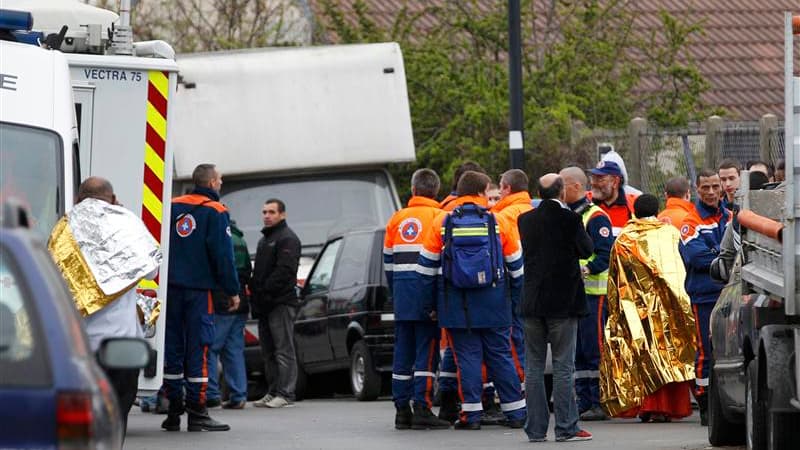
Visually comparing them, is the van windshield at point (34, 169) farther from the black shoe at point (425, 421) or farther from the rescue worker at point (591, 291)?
the rescue worker at point (591, 291)

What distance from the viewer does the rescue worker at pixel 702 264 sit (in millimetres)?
13906

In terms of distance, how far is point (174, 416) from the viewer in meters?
14.3

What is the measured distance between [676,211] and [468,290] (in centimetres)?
230

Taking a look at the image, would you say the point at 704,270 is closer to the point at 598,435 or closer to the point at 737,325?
the point at 598,435

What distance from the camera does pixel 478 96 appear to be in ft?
86.4

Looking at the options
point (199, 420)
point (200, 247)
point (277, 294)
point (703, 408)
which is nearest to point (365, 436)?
point (199, 420)

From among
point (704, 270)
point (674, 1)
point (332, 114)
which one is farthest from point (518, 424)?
point (674, 1)

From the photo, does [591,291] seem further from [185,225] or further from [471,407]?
[185,225]

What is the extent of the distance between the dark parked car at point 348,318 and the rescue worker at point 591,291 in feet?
9.47

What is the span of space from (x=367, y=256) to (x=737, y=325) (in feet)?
21.9

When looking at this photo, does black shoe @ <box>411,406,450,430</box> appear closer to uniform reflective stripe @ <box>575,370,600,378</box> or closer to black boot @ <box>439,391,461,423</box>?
black boot @ <box>439,391,461,423</box>

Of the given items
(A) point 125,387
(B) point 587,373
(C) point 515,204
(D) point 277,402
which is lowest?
(D) point 277,402

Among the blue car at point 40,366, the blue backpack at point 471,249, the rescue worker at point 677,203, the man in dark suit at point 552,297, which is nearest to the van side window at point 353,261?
the rescue worker at point 677,203

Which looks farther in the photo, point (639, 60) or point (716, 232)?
point (639, 60)
